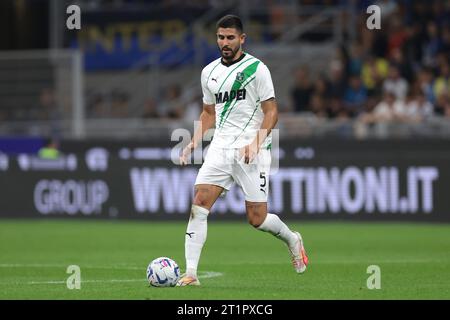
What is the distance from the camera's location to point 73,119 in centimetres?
2695

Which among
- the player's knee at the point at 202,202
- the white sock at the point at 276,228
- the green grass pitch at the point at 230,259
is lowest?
the green grass pitch at the point at 230,259

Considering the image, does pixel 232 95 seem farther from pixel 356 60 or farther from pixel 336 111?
pixel 356 60

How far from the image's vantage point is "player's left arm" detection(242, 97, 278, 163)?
442 inches

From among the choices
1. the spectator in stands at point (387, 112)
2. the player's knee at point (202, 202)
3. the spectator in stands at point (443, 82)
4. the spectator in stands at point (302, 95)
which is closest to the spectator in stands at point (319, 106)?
the spectator in stands at point (302, 95)

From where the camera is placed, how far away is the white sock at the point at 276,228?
11.8m

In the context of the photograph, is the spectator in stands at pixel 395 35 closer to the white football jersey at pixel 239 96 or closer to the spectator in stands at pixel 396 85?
the spectator in stands at pixel 396 85

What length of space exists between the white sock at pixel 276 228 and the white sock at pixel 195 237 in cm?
68

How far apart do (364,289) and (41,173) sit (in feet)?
47.7

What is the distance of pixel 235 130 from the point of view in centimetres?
1164

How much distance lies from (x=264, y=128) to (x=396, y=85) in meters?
14.4

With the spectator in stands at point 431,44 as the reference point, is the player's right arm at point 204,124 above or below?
below

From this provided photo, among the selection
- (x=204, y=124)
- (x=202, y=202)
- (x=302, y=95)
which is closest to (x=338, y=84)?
(x=302, y=95)

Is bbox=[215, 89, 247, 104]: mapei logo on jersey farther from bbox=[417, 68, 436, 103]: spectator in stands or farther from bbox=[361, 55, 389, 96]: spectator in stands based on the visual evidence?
bbox=[361, 55, 389, 96]: spectator in stands
